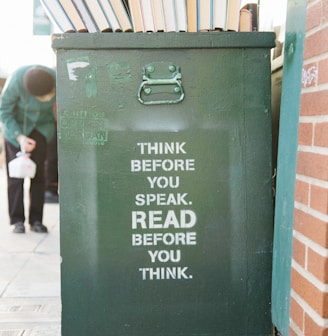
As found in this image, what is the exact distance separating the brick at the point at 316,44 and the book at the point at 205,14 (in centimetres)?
53

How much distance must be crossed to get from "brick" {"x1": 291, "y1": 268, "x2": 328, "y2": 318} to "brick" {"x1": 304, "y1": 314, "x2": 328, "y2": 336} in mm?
54

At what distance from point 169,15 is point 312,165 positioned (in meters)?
1.01

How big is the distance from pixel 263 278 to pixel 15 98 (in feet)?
13.0

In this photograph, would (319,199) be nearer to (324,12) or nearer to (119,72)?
(324,12)

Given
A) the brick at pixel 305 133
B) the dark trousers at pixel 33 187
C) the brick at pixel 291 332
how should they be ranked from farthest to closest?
1. the dark trousers at pixel 33 187
2. the brick at pixel 291 332
3. the brick at pixel 305 133

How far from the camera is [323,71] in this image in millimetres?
2133

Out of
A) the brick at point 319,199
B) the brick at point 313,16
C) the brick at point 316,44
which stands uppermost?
the brick at point 313,16

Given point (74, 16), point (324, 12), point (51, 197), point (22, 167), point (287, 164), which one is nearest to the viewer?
point (324, 12)

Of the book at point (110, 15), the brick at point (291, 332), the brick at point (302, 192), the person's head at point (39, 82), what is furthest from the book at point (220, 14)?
the person's head at point (39, 82)

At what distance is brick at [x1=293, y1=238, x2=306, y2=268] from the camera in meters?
2.30

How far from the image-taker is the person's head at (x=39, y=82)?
225 inches

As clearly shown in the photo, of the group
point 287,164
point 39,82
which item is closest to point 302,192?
point 287,164

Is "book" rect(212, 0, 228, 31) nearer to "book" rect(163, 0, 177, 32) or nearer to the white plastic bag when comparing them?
"book" rect(163, 0, 177, 32)

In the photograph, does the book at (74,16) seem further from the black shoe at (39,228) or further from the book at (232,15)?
the black shoe at (39,228)
